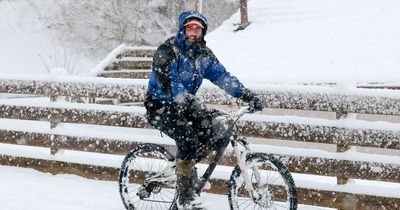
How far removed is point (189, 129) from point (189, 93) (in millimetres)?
350

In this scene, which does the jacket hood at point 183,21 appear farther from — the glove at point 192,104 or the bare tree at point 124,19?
the bare tree at point 124,19

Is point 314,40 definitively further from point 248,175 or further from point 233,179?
point 248,175

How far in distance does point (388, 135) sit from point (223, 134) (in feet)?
6.18

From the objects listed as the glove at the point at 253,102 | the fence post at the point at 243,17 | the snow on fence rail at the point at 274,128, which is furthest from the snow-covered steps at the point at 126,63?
the glove at the point at 253,102

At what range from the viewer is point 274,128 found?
264 inches

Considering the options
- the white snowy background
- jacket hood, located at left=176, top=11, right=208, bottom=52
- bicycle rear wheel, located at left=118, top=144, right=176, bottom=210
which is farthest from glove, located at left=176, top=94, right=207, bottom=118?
the white snowy background

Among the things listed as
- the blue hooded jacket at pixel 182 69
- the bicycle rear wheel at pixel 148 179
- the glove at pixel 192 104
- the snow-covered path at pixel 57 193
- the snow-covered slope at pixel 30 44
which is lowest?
the snow-covered path at pixel 57 193

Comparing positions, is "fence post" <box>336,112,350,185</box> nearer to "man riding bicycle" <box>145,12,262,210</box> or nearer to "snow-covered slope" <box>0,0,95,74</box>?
"man riding bicycle" <box>145,12,262,210</box>

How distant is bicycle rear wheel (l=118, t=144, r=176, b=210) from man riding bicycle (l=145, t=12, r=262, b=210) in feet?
1.14

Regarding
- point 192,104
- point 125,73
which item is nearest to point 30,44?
point 125,73

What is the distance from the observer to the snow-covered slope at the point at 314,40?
1470 centimetres

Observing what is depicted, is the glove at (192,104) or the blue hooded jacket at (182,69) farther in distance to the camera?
the blue hooded jacket at (182,69)

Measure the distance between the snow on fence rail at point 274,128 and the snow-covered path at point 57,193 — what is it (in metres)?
0.14

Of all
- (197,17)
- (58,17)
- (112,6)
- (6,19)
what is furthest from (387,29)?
(6,19)
